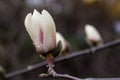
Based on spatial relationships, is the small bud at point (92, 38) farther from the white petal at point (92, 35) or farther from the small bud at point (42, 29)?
the small bud at point (42, 29)

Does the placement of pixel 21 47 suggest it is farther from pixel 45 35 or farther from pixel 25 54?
pixel 45 35

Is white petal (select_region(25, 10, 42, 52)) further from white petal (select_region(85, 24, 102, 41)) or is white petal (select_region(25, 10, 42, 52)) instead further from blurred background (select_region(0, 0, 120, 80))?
blurred background (select_region(0, 0, 120, 80))

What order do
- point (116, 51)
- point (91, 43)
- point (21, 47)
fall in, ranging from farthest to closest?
1. point (21, 47)
2. point (116, 51)
3. point (91, 43)

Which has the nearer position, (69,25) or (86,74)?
(86,74)

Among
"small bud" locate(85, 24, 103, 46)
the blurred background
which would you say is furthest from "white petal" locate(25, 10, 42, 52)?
the blurred background

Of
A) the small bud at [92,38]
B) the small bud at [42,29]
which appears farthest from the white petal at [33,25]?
the small bud at [92,38]

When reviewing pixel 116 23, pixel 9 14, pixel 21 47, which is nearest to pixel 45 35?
pixel 21 47
